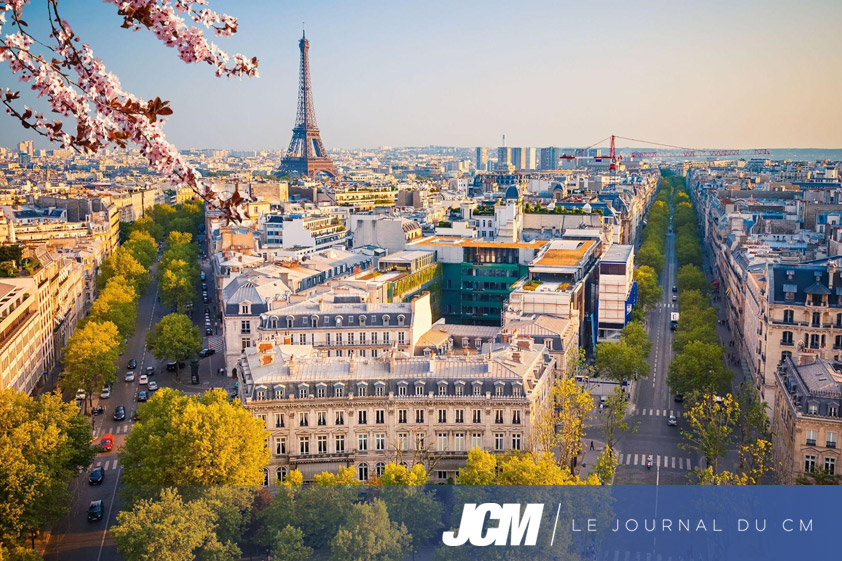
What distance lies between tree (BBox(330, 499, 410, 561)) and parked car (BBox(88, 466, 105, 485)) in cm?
1881

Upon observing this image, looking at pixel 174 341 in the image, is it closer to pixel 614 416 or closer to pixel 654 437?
pixel 614 416

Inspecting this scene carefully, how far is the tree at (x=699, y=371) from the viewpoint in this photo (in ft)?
185

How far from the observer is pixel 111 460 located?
49.7 meters

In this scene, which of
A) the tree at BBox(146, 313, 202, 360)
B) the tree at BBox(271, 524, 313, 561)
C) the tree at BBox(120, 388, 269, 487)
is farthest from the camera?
the tree at BBox(146, 313, 202, 360)

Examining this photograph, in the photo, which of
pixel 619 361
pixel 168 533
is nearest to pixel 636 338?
pixel 619 361

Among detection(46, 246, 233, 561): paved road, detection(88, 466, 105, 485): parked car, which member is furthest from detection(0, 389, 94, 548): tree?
detection(88, 466, 105, 485): parked car

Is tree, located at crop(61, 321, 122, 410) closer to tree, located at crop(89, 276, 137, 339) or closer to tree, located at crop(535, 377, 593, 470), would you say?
tree, located at crop(89, 276, 137, 339)

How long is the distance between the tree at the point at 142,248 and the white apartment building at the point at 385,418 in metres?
66.5

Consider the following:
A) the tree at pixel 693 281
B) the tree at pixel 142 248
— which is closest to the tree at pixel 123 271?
the tree at pixel 142 248

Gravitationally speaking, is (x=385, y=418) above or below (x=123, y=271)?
below

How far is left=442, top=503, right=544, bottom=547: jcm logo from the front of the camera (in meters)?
33.2

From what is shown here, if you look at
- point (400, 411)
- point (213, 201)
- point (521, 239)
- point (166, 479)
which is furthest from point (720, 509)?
point (521, 239)

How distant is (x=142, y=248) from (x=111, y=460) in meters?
66.7

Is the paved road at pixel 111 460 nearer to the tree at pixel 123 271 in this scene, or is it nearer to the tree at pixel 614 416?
the tree at pixel 123 271
